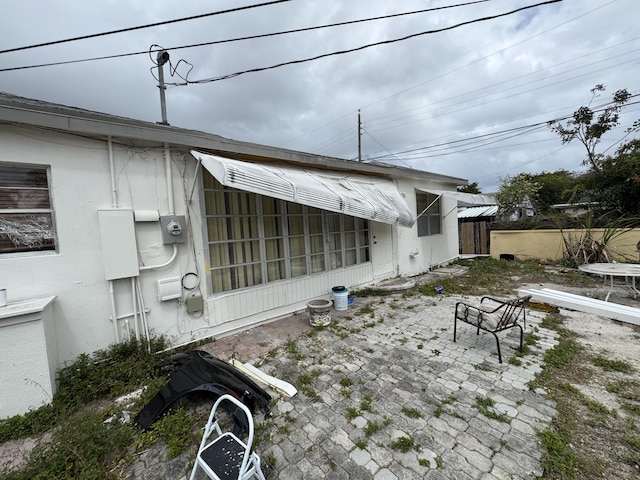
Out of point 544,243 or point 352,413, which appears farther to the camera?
point 544,243

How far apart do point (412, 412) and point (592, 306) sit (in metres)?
4.68

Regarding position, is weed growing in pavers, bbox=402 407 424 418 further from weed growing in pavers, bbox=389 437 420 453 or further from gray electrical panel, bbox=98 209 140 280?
gray electrical panel, bbox=98 209 140 280

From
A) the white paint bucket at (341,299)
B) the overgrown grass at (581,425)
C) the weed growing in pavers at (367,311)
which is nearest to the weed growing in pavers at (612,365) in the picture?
the overgrown grass at (581,425)

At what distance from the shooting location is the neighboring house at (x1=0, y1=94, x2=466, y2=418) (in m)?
2.91

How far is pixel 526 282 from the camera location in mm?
7402

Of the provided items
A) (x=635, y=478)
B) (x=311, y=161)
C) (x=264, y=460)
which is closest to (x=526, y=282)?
(x=635, y=478)

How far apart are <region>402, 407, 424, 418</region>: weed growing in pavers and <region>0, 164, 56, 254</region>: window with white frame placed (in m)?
4.56

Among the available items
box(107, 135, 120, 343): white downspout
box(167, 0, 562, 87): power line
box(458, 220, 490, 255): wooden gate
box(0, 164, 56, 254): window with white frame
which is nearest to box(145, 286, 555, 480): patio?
box(107, 135, 120, 343): white downspout

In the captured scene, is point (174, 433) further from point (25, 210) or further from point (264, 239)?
point (264, 239)

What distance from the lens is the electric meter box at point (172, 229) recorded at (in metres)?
3.85

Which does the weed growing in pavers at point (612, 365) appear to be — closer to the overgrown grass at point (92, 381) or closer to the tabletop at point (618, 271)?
the tabletop at point (618, 271)

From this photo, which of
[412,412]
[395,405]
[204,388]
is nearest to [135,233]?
[204,388]

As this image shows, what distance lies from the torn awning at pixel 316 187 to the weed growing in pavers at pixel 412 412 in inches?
114

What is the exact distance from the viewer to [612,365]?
327 cm
